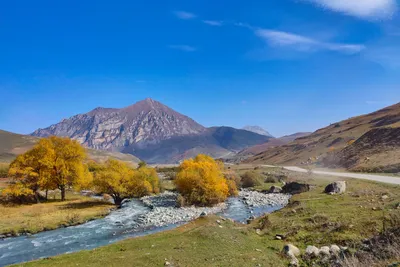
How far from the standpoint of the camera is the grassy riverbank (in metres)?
45.3

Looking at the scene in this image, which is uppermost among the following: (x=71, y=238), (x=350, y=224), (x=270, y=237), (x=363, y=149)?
(x=363, y=149)

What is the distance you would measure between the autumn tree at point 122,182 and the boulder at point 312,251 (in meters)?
53.7

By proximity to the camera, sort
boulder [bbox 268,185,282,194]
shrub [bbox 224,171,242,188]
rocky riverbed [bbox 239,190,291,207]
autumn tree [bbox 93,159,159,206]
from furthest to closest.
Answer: shrub [bbox 224,171,242,188] < boulder [bbox 268,185,282,194] < autumn tree [bbox 93,159,159,206] < rocky riverbed [bbox 239,190,291,207]

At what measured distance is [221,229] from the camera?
30.1 metres

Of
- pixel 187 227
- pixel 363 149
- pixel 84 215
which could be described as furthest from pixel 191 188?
pixel 363 149

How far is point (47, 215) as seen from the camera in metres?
52.5

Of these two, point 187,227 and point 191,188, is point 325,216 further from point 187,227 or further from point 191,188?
point 191,188

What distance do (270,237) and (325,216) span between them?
5.84m

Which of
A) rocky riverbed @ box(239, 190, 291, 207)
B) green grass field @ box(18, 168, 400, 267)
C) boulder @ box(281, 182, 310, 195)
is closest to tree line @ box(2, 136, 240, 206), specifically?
rocky riverbed @ box(239, 190, 291, 207)

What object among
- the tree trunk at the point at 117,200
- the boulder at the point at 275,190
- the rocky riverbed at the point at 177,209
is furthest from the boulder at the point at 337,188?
the tree trunk at the point at 117,200

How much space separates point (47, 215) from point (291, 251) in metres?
45.5

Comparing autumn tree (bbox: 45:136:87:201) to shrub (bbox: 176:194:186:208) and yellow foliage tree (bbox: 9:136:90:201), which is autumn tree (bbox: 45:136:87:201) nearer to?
yellow foliage tree (bbox: 9:136:90:201)

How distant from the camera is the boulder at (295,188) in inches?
2422

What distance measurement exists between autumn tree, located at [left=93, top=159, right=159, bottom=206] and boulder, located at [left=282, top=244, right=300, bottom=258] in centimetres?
5231
